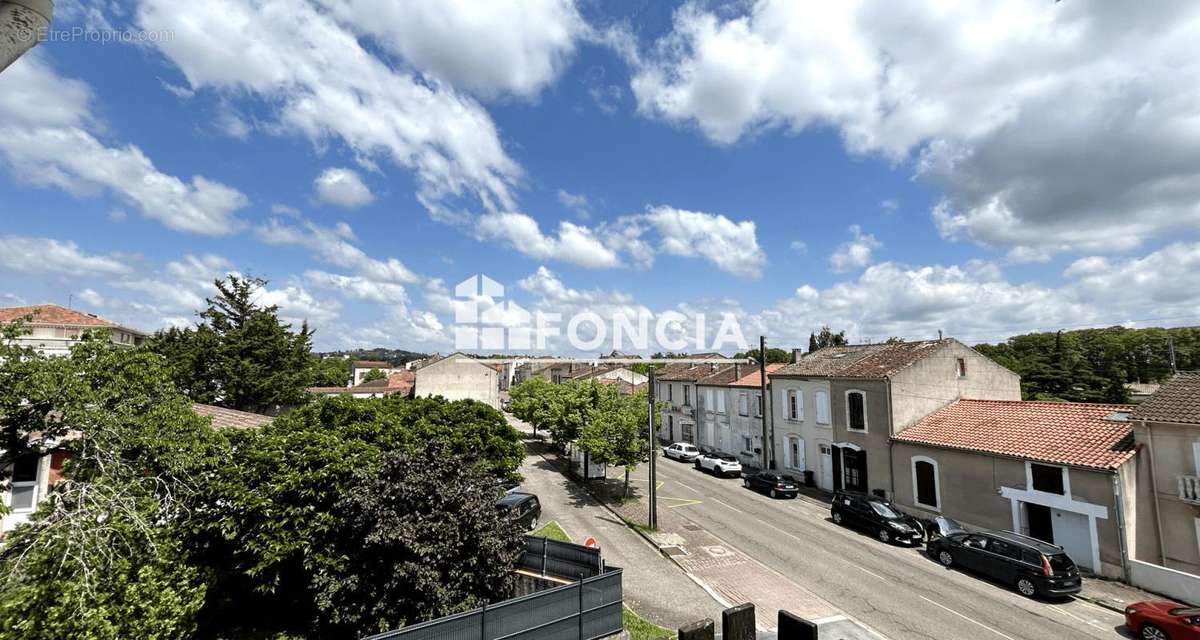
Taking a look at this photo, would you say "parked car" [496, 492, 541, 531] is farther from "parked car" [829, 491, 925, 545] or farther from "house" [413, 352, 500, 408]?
"house" [413, 352, 500, 408]

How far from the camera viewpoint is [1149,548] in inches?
666

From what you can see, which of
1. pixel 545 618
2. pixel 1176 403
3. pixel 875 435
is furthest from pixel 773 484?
pixel 545 618

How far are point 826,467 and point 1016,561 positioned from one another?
13944 mm

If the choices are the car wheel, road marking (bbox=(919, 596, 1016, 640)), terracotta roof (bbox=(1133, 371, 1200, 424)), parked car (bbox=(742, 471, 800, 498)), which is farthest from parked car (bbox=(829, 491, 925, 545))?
terracotta roof (bbox=(1133, 371, 1200, 424))

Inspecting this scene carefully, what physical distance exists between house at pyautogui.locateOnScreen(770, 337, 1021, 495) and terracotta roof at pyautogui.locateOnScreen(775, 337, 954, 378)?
61mm

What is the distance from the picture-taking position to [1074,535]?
18.2m

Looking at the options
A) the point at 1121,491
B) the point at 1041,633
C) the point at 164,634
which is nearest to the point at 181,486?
the point at 164,634

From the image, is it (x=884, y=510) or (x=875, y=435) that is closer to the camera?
(x=884, y=510)

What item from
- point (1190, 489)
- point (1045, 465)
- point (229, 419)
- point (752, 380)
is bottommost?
point (1190, 489)

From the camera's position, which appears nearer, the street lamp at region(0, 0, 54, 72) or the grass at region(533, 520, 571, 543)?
the street lamp at region(0, 0, 54, 72)

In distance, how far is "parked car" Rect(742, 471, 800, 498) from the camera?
90.3 feet

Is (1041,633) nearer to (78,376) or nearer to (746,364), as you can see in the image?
(78,376)

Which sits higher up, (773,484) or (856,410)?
(856,410)

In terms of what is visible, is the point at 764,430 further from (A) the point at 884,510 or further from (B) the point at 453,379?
(B) the point at 453,379
